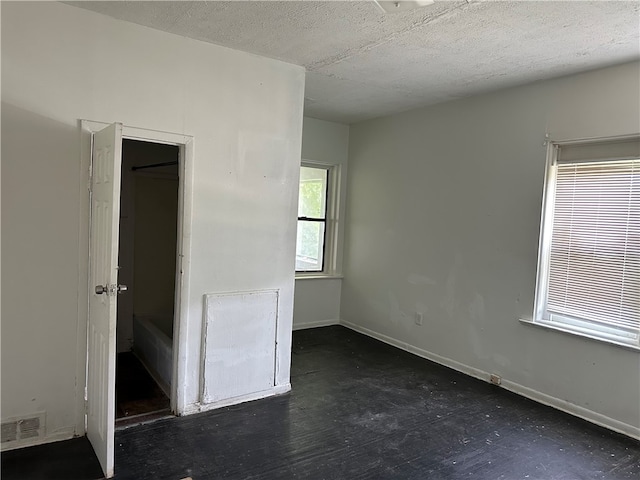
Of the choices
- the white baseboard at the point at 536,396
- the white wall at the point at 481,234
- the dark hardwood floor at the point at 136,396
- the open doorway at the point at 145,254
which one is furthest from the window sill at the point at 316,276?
the dark hardwood floor at the point at 136,396

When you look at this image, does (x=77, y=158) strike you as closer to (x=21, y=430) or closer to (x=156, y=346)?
(x=21, y=430)

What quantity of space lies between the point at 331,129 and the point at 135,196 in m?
2.37

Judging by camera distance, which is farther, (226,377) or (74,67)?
(226,377)

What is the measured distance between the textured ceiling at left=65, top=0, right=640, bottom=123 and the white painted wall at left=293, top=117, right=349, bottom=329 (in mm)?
1549

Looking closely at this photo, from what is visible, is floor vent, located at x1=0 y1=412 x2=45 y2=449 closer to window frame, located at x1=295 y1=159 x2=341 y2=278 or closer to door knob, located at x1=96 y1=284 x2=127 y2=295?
door knob, located at x1=96 y1=284 x2=127 y2=295

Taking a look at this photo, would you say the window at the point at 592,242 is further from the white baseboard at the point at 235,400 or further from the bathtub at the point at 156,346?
the bathtub at the point at 156,346

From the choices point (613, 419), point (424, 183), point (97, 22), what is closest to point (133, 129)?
point (97, 22)

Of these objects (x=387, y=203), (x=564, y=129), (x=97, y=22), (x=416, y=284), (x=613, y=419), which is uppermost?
(x=97, y=22)

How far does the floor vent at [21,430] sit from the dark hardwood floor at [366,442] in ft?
0.25

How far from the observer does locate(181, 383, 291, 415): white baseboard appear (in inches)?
121

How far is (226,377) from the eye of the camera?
3221 millimetres

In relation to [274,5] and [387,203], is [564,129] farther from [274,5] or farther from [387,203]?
[274,5]

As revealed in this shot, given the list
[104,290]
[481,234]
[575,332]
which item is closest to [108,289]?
[104,290]

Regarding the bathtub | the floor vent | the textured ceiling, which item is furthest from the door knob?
the textured ceiling
